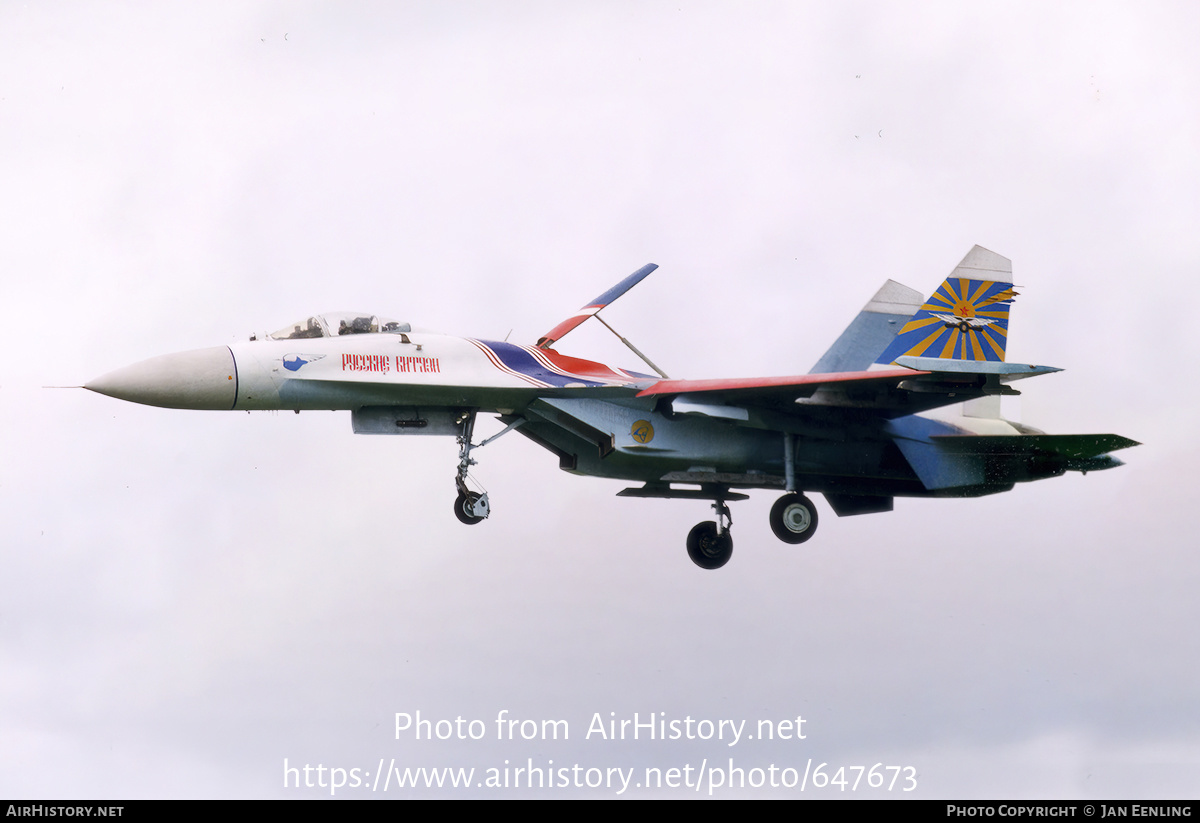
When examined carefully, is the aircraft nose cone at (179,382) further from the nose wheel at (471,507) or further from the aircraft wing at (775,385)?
the aircraft wing at (775,385)

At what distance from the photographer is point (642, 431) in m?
23.0

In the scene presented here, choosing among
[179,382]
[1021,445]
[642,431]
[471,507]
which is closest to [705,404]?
[642,431]

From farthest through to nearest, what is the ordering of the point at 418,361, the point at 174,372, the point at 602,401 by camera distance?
the point at 602,401, the point at 418,361, the point at 174,372

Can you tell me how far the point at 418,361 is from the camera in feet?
70.5

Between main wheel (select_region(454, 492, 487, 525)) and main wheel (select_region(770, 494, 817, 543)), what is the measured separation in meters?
4.68

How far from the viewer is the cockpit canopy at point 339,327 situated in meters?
21.2

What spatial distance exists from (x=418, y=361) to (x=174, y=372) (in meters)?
3.47

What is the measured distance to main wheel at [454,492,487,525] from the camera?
2216 cm

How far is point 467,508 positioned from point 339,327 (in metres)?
3.31

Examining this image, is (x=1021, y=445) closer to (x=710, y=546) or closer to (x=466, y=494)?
(x=710, y=546)

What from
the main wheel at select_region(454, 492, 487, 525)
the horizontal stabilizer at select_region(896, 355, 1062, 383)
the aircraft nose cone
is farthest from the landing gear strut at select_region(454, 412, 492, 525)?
the horizontal stabilizer at select_region(896, 355, 1062, 383)

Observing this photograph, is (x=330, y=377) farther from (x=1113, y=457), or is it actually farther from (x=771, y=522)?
(x=1113, y=457)

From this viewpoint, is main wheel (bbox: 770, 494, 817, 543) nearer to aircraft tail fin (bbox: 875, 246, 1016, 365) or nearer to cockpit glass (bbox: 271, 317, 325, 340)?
aircraft tail fin (bbox: 875, 246, 1016, 365)

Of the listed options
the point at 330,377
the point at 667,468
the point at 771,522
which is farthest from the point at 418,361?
the point at 771,522
